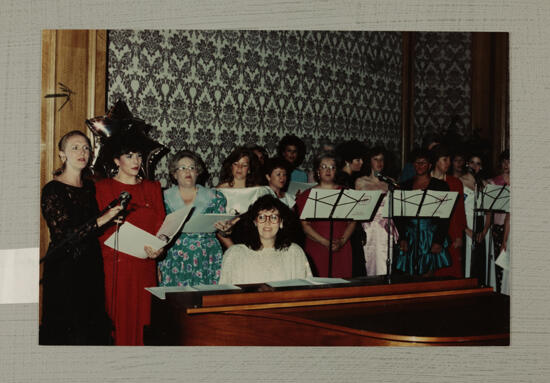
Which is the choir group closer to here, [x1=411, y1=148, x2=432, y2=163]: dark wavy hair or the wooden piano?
[x1=411, y1=148, x2=432, y2=163]: dark wavy hair

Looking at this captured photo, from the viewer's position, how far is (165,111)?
3094 millimetres

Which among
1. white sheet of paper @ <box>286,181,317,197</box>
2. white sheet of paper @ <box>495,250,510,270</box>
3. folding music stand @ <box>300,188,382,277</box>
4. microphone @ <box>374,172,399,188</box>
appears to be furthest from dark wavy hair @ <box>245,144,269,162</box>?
white sheet of paper @ <box>495,250,510,270</box>

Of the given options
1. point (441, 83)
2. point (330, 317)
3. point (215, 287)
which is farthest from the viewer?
point (441, 83)

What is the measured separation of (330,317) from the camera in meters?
2.65

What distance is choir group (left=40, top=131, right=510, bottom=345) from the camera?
305 centimetres

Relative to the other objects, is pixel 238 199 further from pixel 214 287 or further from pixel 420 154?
pixel 420 154

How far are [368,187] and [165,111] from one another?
1.10 meters

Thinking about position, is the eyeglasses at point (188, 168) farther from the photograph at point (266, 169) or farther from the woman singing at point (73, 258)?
the woman singing at point (73, 258)

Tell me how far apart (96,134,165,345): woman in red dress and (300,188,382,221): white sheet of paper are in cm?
76

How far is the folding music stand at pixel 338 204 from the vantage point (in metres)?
3.17

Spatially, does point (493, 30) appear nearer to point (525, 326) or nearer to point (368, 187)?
point (368, 187)

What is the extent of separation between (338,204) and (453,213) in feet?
1.99
